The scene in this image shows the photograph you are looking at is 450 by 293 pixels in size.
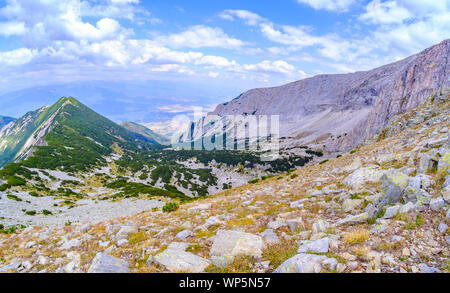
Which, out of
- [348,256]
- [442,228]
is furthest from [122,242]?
[442,228]

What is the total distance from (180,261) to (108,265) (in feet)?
8.04

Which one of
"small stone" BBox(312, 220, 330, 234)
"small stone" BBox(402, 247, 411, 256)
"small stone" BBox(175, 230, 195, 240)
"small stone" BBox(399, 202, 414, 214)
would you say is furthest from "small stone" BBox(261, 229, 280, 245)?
"small stone" BBox(399, 202, 414, 214)

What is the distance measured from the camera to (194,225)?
10797 millimetres

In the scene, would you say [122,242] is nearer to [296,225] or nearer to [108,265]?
[108,265]

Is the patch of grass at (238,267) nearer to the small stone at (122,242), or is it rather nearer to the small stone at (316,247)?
the small stone at (316,247)

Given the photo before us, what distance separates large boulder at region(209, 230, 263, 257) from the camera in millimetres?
7012

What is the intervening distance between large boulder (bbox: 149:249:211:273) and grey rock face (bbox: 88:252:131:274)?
945 millimetres

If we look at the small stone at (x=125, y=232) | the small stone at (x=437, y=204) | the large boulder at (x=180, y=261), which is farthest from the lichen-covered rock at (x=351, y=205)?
the small stone at (x=125, y=232)

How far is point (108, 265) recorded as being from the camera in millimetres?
7086

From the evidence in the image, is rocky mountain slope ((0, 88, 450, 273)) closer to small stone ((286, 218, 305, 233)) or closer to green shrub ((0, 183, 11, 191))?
small stone ((286, 218, 305, 233))

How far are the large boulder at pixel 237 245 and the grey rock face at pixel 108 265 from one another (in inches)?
114
